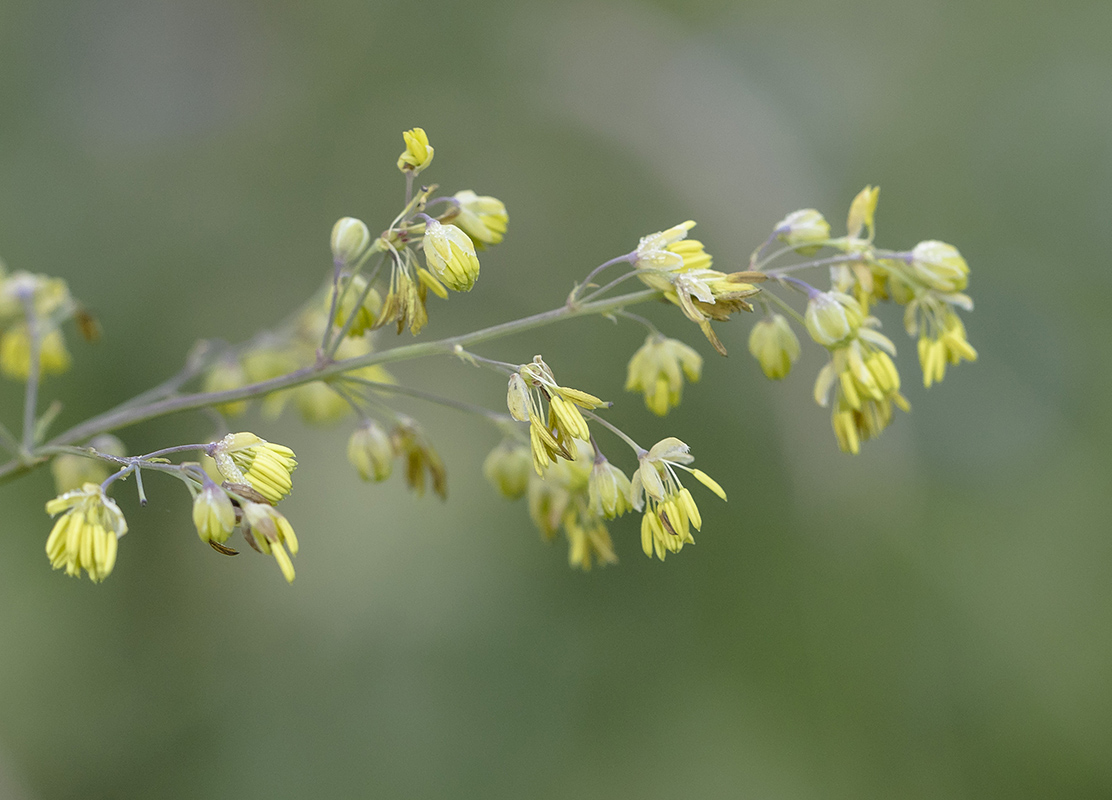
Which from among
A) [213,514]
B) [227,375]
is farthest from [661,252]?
[227,375]

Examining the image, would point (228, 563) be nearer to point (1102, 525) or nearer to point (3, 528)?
point (3, 528)

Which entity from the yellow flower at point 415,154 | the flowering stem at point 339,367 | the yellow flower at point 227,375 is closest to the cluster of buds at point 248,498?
the flowering stem at point 339,367

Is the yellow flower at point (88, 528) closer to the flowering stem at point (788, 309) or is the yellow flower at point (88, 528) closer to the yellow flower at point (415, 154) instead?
the yellow flower at point (415, 154)


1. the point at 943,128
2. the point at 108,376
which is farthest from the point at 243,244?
the point at 943,128

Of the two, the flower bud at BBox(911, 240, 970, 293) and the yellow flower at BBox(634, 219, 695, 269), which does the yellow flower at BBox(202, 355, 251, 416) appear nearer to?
the yellow flower at BBox(634, 219, 695, 269)

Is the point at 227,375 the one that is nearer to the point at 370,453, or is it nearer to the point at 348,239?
the point at 370,453
